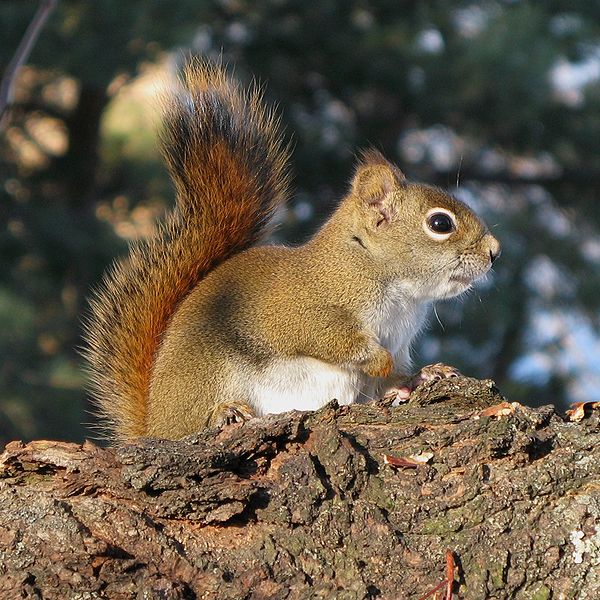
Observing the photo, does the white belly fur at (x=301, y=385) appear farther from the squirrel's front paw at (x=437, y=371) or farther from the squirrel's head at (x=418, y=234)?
the squirrel's head at (x=418, y=234)

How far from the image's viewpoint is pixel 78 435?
486 centimetres

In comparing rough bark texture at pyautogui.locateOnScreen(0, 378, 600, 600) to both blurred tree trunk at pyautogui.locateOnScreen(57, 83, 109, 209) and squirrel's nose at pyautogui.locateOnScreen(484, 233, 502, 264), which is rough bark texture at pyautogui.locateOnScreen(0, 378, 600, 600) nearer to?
squirrel's nose at pyautogui.locateOnScreen(484, 233, 502, 264)

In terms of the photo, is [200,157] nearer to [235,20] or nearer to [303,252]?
[303,252]

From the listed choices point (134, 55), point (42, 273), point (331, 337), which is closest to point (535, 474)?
point (331, 337)


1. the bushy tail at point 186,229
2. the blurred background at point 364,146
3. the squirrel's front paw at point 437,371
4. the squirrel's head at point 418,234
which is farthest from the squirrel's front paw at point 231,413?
the blurred background at point 364,146

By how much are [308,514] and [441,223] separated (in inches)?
42.7

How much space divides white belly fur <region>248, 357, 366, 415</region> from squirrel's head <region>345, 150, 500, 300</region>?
269mm

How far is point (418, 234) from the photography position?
230cm

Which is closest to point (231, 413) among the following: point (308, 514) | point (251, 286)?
point (251, 286)

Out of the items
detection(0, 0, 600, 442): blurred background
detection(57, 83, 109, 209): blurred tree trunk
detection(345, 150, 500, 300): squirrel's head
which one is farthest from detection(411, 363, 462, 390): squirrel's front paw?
detection(57, 83, 109, 209): blurred tree trunk

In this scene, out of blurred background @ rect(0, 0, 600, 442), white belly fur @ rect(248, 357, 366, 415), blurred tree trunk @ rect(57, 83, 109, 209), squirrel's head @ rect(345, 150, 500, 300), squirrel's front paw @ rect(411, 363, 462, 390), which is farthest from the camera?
blurred tree trunk @ rect(57, 83, 109, 209)

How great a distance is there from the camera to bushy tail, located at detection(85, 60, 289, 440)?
2.13m

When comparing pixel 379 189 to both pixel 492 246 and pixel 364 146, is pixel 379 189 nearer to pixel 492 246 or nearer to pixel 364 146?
pixel 492 246

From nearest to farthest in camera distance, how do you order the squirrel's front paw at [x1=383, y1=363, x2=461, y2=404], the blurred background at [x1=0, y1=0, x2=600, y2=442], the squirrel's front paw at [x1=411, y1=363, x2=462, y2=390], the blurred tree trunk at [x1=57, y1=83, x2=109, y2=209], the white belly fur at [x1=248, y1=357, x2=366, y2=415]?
1. the squirrel's front paw at [x1=383, y1=363, x2=461, y2=404]
2. the squirrel's front paw at [x1=411, y1=363, x2=462, y2=390]
3. the white belly fur at [x1=248, y1=357, x2=366, y2=415]
4. the blurred background at [x1=0, y1=0, x2=600, y2=442]
5. the blurred tree trunk at [x1=57, y1=83, x2=109, y2=209]
